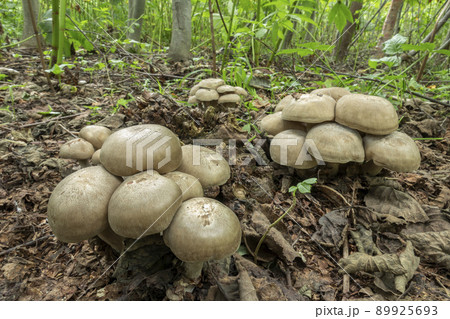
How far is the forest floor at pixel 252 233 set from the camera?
70.6 inches

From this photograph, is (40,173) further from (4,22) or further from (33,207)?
(4,22)

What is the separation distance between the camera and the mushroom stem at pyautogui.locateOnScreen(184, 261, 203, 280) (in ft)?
5.60

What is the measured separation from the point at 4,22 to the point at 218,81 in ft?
28.3

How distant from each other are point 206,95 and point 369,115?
7.11 feet

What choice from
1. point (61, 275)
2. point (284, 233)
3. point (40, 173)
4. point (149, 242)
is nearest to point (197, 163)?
point (149, 242)

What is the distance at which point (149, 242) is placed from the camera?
1.79 metres

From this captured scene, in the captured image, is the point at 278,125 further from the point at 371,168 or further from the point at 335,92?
the point at 371,168

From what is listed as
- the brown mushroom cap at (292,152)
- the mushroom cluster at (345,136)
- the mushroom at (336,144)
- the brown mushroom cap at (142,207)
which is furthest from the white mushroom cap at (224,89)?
the brown mushroom cap at (142,207)

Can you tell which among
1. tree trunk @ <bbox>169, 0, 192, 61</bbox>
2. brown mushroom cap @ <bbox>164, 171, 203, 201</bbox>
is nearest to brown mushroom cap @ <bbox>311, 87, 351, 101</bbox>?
brown mushroom cap @ <bbox>164, 171, 203, 201</bbox>

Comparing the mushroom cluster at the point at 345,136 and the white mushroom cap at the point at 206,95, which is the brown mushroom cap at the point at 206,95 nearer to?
the white mushroom cap at the point at 206,95

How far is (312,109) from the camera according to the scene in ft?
8.39

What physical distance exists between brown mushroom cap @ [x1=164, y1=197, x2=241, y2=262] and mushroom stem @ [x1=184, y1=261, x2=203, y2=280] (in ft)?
0.85

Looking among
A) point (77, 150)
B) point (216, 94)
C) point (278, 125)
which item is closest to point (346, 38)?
point (216, 94)

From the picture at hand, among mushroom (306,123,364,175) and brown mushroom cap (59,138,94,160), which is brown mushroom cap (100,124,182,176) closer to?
brown mushroom cap (59,138,94,160)
